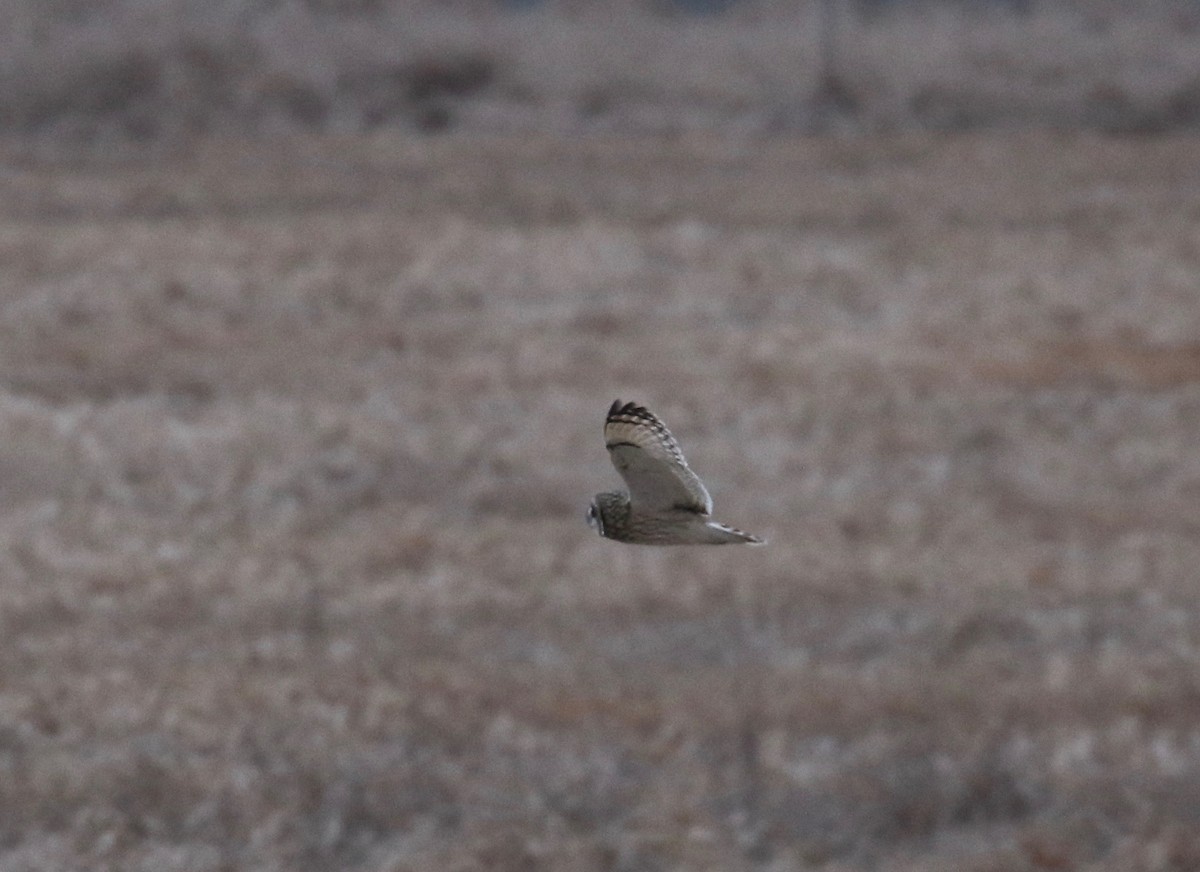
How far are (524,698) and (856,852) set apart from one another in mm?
1829

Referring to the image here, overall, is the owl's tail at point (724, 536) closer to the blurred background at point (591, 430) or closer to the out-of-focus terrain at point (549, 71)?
the blurred background at point (591, 430)

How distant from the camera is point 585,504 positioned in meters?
5.00

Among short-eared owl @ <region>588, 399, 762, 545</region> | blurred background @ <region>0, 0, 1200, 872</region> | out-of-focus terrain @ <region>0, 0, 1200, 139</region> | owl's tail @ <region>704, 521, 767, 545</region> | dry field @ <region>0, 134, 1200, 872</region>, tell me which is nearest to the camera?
owl's tail @ <region>704, 521, 767, 545</region>

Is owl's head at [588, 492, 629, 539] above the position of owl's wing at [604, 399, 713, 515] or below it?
below

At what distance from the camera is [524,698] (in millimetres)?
8922

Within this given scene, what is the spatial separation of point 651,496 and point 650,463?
5cm

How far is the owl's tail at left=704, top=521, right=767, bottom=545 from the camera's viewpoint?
2068 millimetres

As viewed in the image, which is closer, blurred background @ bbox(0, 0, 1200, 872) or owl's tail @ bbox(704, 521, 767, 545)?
owl's tail @ bbox(704, 521, 767, 545)

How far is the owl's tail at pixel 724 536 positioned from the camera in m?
2.07

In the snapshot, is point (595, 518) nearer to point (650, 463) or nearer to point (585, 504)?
point (650, 463)

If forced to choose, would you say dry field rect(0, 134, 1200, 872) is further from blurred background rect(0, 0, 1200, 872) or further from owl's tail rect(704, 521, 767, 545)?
owl's tail rect(704, 521, 767, 545)

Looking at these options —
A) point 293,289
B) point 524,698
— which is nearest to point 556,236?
point 293,289

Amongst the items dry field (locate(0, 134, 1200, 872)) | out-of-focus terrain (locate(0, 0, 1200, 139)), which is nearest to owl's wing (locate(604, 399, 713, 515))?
dry field (locate(0, 134, 1200, 872))

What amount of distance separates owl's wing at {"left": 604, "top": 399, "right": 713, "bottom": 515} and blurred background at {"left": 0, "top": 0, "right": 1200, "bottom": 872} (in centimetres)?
510
